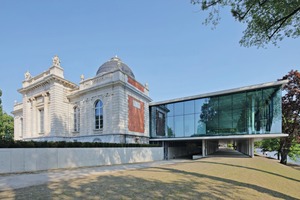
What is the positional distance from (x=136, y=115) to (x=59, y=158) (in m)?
13.3

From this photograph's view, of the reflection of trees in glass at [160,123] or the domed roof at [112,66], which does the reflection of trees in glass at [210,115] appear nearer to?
the reflection of trees in glass at [160,123]

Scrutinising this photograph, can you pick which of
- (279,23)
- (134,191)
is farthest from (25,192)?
(279,23)

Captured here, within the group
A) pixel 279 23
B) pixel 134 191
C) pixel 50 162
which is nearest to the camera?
pixel 134 191

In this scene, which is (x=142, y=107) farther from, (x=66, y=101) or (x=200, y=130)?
(x=66, y=101)

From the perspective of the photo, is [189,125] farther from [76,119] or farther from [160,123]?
[76,119]

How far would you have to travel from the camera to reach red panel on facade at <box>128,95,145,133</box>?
23.6 m

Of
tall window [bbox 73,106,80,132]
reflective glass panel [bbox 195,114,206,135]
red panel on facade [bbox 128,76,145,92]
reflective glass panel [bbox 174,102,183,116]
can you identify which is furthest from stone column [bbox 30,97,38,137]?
reflective glass panel [bbox 195,114,206,135]

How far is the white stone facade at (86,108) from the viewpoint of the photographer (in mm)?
21938

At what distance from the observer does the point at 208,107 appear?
24828 mm

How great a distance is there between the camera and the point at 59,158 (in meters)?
12.6

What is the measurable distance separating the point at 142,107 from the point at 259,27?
66.7 ft

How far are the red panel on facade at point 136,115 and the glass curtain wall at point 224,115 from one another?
3658 mm

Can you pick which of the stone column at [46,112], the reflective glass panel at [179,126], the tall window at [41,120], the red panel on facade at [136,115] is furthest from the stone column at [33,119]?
the reflective glass panel at [179,126]

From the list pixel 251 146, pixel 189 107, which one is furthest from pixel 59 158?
pixel 251 146
